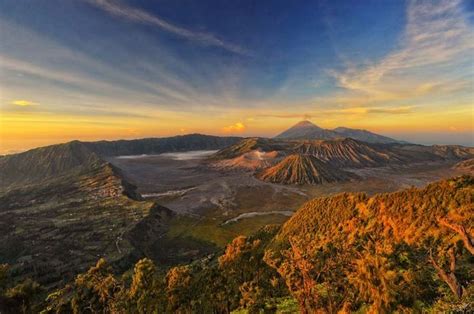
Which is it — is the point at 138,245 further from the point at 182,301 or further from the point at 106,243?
the point at 182,301

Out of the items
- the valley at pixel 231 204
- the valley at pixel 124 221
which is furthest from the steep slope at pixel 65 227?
the valley at pixel 231 204

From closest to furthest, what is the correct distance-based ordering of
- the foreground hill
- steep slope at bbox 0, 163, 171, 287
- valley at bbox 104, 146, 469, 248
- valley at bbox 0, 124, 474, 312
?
steep slope at bbox 0, 163, 171, 287 → the foreground hill → valley at bbox 0, 124, 474, 312 → valley at bbox 104, 146, 469, 248

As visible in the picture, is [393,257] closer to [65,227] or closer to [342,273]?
[342,273]

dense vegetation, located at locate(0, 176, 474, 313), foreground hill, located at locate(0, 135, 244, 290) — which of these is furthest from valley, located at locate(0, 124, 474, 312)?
dense vegetation, located at locate(0, 176, 474, 313)

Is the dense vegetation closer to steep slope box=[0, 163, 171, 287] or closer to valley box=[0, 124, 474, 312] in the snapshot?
steep slope box=[0, 163, 171, 287]

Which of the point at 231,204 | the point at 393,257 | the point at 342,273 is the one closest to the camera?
the point at 393,257

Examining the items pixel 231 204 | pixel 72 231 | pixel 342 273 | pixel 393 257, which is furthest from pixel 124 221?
pixel 393 257

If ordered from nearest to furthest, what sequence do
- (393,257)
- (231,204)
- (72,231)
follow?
(393,257)
(72,231)
(231,204)

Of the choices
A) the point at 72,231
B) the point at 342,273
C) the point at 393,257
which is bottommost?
the point at 72,231
